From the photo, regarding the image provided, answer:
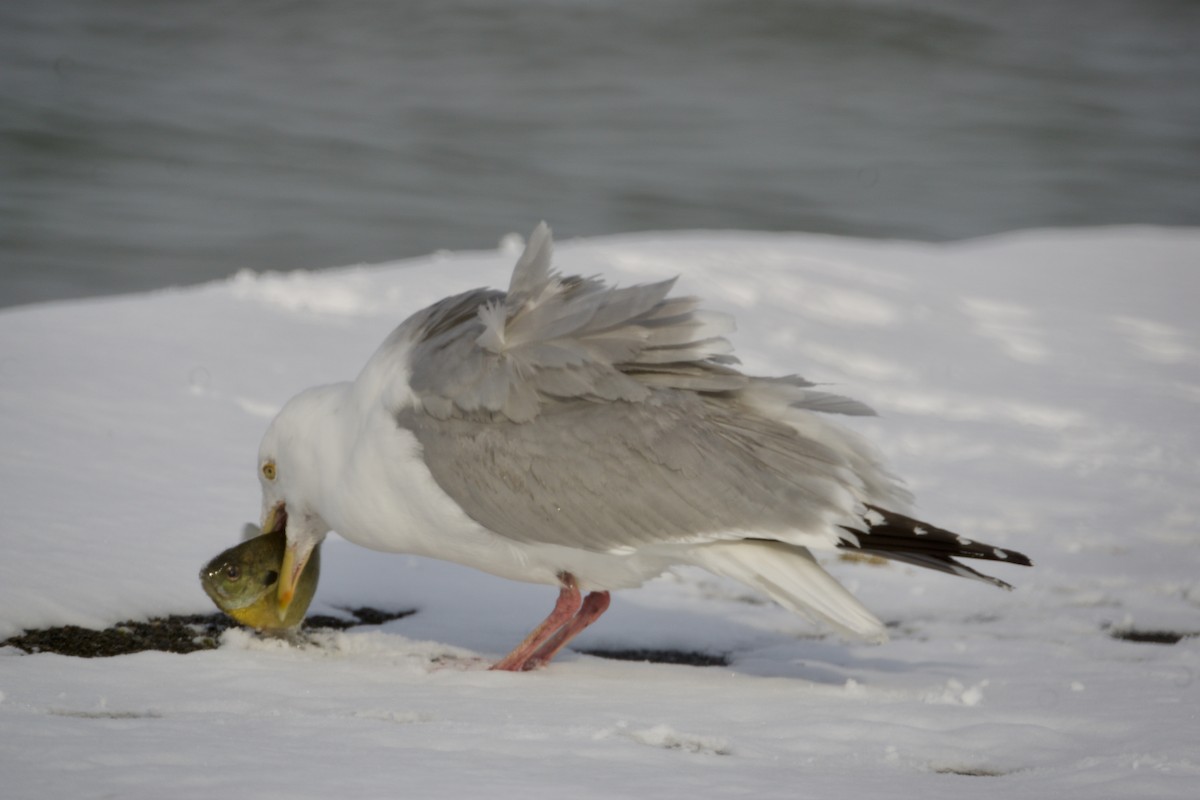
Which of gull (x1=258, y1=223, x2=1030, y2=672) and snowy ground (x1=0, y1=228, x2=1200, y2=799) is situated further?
gull (x1=258, y1=223, x2=1030, y2=672)

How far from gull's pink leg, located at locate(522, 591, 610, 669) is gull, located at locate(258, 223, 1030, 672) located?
64 mm

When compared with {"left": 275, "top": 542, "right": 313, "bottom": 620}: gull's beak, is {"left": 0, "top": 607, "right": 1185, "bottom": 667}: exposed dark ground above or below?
below

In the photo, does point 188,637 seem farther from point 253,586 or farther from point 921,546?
point 921,546

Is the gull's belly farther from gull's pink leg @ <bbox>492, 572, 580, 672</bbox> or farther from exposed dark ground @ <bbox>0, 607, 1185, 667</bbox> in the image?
exposed dark ground @ <bbox>0, 607, 1185, 667</bbox>

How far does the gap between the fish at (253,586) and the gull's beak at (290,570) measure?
13 mm

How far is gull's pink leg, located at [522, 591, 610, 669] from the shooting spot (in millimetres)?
4188

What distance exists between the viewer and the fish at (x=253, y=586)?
161 inches

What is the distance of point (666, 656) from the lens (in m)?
4.49

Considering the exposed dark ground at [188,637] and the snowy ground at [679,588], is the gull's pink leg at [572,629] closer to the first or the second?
the snowy ground at [679,588]

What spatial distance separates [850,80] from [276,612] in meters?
19.7

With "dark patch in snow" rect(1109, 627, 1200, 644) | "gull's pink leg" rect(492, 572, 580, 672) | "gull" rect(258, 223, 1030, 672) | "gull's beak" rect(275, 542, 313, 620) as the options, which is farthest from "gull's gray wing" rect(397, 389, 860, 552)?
"dark patch in snow" rect(1109, 627, 1200, 644)

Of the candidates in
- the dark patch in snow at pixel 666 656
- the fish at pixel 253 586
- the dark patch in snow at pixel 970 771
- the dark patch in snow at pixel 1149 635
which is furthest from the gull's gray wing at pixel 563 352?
the dark patch in snow at pixel 1149 635

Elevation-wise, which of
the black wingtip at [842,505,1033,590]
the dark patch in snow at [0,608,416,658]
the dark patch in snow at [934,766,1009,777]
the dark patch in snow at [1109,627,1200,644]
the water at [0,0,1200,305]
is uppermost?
the water at [0,0,1200,305]

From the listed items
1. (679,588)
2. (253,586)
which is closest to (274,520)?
(253,586)
